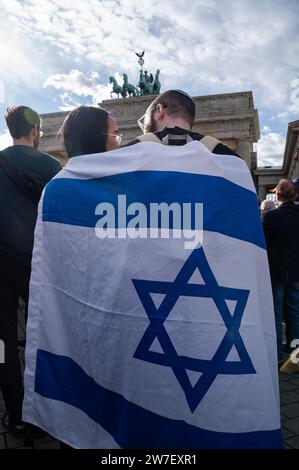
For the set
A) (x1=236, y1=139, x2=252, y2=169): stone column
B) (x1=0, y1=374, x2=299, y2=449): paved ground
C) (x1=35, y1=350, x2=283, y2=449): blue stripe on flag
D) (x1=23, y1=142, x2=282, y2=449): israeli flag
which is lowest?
(x1=0, y1=374, x2=299, y2=449): paved ground

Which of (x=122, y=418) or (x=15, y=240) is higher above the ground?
(x=15, y=240)

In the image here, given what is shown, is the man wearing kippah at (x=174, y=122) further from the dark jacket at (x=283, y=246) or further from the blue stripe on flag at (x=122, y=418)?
the dark jacket at (x=283, y=246)

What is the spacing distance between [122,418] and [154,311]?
39 centimetres

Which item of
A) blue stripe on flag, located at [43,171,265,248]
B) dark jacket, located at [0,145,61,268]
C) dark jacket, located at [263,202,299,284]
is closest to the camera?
blue stripe on flag, located at [43,171,265,248]

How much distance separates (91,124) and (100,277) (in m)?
0.89

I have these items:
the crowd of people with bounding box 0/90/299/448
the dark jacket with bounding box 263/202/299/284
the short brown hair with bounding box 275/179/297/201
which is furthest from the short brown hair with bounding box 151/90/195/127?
the short brown hair with bounding box 275/179/297/201

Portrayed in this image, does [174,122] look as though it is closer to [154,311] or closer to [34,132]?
[154,311]

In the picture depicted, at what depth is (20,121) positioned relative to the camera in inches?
97.3

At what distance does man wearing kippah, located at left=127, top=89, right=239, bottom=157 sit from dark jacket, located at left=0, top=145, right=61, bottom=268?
73 centimetres

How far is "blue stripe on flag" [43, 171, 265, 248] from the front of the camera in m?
1.43

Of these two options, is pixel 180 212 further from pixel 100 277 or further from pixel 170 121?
pixel 170 121

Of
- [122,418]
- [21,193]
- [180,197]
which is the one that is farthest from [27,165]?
[122,418]

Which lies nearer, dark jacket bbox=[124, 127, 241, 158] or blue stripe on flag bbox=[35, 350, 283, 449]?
blue stripe on flag bbox=[35, 350, 283, 449]

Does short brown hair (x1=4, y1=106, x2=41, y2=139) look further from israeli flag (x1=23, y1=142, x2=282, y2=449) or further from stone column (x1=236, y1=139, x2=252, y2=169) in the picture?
stone column (x1=236, y1=139, x2=252, y2=169)
